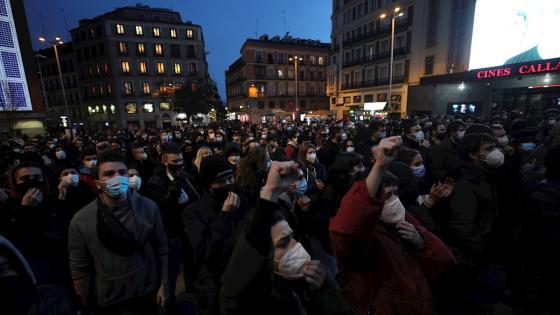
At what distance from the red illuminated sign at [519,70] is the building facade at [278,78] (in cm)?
3023

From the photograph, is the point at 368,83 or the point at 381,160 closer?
the point at 381,160

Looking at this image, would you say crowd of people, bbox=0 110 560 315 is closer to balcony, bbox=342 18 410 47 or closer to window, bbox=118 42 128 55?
balcony, bbox=342 18 410 47

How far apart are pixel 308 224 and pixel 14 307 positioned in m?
2.60

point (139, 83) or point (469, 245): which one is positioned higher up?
point (139, 83)

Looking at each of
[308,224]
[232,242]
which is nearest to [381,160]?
[232,242]

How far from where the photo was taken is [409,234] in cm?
172

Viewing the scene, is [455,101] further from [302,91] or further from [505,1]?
[302,91]

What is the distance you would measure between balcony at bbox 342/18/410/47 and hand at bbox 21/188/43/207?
1379 inches

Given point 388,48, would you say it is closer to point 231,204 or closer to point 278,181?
point 231,204

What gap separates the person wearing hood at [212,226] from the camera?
6.68ft

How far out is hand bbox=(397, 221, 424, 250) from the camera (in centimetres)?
173

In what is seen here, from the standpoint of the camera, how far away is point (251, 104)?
50.2 m

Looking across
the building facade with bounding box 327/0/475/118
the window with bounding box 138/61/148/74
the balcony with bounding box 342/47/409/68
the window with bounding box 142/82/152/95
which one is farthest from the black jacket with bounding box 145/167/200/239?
the window with bounding box 138/61/148/74

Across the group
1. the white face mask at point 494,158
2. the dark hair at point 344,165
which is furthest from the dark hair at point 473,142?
the dark hair at point 344,165
